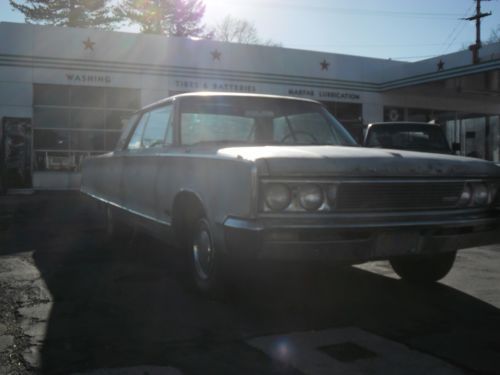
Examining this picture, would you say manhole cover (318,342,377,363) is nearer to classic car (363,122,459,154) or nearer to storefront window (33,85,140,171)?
classic car (363,122,459,154)

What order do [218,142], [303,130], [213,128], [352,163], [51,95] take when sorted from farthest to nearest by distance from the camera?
[51,95] → [303,130] → [213,128] → [218,142] → [352,163]

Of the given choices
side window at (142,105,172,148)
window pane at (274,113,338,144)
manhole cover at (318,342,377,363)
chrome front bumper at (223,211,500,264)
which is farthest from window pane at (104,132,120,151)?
manhole cover at (318,342,377,363)

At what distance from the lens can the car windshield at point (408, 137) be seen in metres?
9.45

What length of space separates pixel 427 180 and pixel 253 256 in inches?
57.8

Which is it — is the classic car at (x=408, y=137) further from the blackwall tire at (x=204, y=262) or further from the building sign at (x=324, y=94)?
the building sign at (x=324, y=94)

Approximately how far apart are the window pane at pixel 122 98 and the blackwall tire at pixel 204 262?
13867 mm

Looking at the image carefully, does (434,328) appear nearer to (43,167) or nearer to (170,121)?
(170,121)

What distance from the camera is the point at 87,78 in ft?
56.0

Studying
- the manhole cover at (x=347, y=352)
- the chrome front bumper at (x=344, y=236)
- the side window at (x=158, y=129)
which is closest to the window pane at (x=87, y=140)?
the side window at (x=158, y=129)

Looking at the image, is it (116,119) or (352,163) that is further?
(116,119)

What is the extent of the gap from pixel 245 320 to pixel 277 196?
3.30 feet

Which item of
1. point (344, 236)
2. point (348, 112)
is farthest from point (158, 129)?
point (348, 112)

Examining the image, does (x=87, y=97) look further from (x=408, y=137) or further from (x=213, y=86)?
(x=408, y=137)

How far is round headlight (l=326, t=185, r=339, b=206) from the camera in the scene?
366 centimetres
